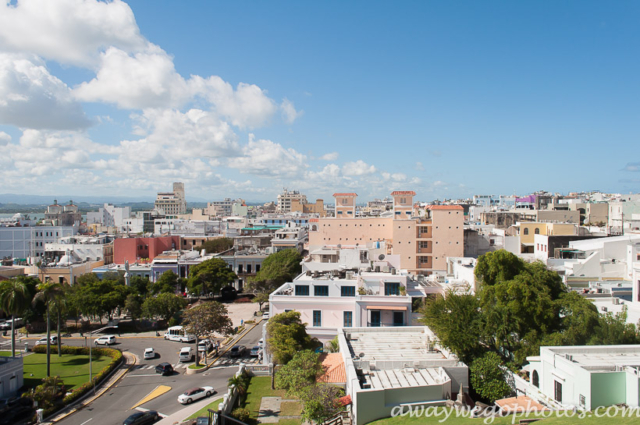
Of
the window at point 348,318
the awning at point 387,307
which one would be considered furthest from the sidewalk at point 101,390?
the awning at point 387,307

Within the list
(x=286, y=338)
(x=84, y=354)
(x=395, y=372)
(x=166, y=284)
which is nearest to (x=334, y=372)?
(x=395, y=372)

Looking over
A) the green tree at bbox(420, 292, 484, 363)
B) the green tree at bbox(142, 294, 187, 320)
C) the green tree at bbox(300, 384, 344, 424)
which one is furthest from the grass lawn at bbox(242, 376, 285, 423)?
the green tree at bbox(142, 294, 187, 320)

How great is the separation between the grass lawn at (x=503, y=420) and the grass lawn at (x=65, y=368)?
73.4ft

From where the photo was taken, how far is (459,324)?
18.9 m

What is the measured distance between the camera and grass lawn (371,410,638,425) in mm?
12016

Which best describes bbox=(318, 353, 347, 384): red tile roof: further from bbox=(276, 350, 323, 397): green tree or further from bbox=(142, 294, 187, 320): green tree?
bbox=(142, 294, 187, 320): green tree

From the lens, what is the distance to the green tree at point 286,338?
21.7m

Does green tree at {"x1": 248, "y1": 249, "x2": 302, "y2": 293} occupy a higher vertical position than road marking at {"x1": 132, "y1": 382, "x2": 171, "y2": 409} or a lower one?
higher

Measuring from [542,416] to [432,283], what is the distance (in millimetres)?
20871

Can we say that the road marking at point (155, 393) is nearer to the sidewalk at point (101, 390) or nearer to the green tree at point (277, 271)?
the sidewalk at point (101, 390)

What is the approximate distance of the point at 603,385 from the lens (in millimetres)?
13398

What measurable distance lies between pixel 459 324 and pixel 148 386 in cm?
1826

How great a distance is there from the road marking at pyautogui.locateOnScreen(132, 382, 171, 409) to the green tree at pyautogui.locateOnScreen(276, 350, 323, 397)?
9419mm

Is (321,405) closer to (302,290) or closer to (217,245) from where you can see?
(302,290)
